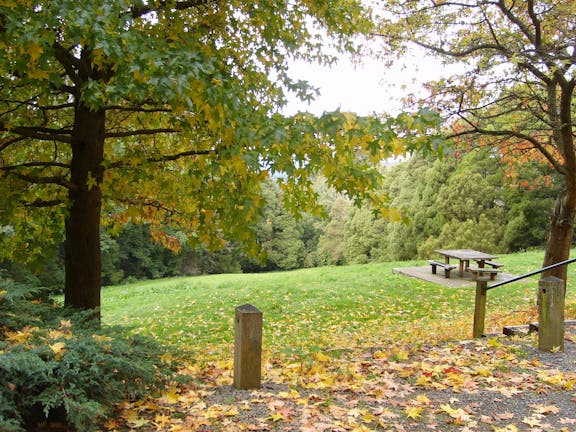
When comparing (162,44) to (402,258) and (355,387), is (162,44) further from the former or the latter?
(402,258)

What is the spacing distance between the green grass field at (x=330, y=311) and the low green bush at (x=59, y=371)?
9.39ft

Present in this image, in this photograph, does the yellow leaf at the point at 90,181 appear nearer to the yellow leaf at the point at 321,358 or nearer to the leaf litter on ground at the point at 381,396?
the leaf litter on ground at the point at 381,396

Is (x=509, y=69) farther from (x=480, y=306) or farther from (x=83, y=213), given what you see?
(x=83, y=213)

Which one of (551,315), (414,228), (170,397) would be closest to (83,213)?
(170,397)

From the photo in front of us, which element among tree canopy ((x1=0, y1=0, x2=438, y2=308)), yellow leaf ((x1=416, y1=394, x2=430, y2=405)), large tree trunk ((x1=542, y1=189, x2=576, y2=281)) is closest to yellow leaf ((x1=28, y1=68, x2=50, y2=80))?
tree canopy ((x1=0, y1=0, x2=438, y2=308))

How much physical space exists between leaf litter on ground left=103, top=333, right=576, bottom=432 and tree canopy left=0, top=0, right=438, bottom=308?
146 cm

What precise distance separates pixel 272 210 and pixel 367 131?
3862 cm

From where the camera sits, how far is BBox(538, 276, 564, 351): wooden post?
18.2 feet

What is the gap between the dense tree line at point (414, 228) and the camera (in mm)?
26375

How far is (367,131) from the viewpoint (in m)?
4.09

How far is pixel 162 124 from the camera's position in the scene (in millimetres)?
7141

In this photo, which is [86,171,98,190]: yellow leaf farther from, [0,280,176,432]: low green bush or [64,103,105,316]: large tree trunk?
[0,280,176,432]: low green bush

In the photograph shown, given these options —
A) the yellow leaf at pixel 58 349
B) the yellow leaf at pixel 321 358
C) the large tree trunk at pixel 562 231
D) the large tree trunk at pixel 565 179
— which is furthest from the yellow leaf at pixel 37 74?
the large tree trunk at pixel 562 231

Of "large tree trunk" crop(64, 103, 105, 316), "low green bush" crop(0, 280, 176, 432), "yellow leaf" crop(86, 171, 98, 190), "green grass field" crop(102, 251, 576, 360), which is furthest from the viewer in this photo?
"green grass field" crop(102, 251, 576, 360)
